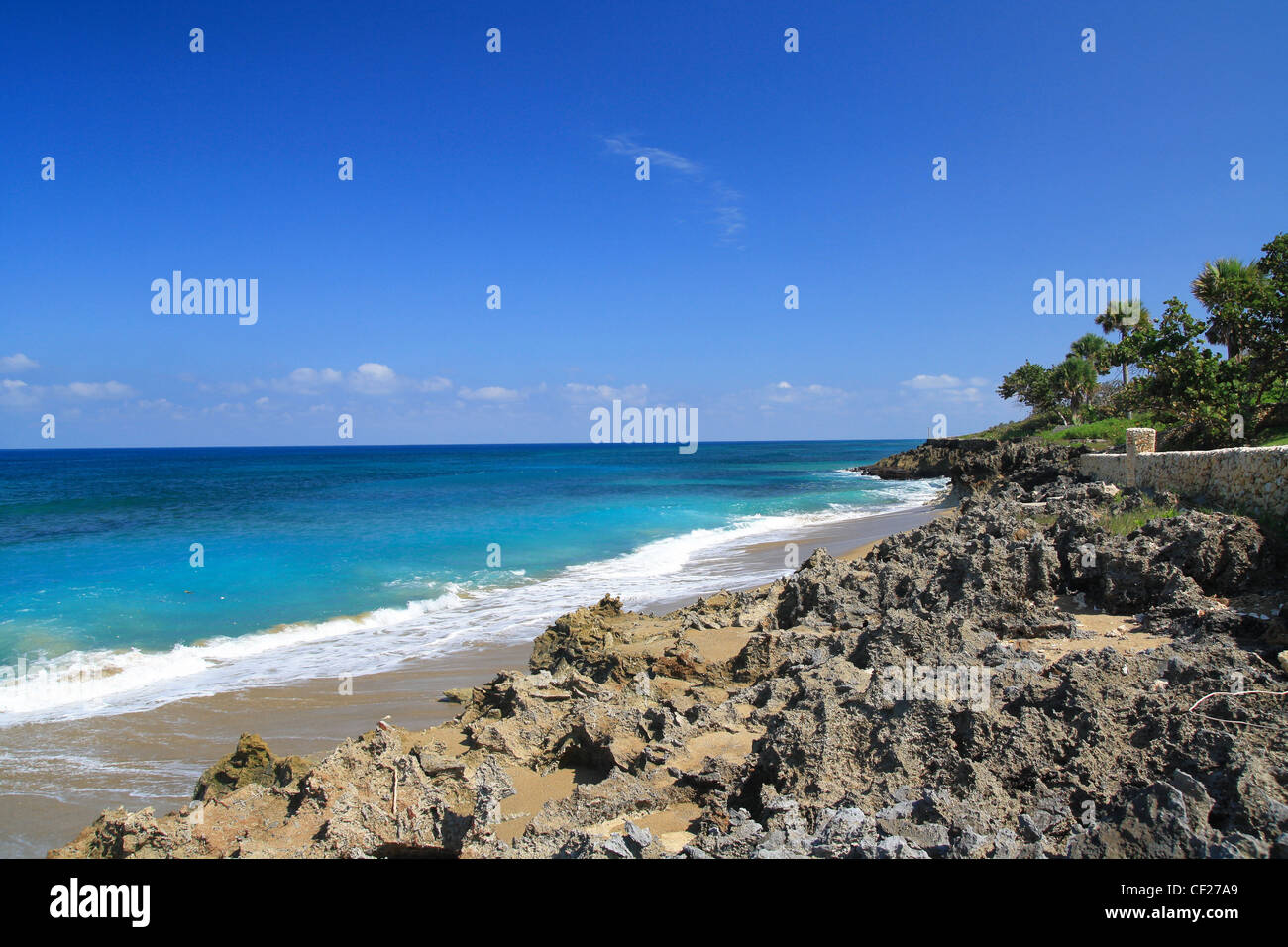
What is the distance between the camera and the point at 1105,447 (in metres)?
33.5

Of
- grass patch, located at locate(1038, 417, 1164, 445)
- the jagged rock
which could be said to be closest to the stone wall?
the jagged rock

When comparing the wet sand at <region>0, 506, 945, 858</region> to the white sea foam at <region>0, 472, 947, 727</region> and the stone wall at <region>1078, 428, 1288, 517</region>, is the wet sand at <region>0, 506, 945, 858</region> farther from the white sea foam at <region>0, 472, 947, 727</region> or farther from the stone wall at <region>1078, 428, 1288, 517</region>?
the stone wall at <region>1078, 428, 1288, 517</region>

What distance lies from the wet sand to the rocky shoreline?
4.03 feet

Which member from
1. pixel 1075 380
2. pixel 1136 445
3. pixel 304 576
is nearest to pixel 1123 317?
pixel 1075 380

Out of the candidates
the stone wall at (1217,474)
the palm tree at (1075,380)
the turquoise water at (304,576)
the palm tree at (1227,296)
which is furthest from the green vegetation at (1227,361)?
the palm tree at (1075,380)

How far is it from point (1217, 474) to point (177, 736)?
16.7 m

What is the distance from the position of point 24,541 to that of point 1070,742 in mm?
33996

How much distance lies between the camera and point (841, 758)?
15.0 ft

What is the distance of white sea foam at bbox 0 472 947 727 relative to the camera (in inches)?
389

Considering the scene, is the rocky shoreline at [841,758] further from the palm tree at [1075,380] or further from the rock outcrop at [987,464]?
the palm tree at [1075,380]

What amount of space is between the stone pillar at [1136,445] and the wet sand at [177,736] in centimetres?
1549
